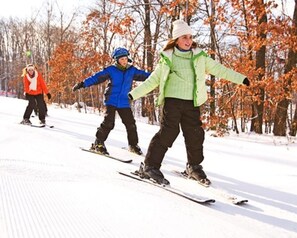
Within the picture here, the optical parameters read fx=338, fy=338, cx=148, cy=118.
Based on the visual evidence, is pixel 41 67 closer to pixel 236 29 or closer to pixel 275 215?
pixel 236 29

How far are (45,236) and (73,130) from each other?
6360mm

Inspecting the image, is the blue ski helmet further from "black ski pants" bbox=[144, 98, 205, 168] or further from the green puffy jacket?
"black ski pants" bbox=[144, 98, 205, 168]

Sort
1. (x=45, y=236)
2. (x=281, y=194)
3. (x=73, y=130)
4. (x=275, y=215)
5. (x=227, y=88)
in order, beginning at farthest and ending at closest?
(x=227, y=88) < (x=73, y=130) < (x=281, y=194) < (x=275, y=215) < (x=45, y=236)

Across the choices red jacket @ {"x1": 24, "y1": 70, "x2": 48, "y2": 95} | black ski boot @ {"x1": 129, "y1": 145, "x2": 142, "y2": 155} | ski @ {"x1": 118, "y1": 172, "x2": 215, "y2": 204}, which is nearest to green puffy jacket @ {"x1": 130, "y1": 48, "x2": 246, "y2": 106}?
ski @ {"x1": 118, "y1": 172, "x2": 215, "y2": 204}

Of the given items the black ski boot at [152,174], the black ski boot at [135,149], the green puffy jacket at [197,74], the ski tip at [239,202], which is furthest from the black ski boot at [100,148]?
the ski tip at [239,202]

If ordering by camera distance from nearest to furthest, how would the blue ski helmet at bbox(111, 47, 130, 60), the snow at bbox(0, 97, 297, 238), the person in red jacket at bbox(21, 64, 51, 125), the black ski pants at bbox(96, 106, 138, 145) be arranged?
the snow at bbox(0, 97, 297, 238), the blue ski helmet at bbox(111, 47, 130, 60), the black ski pants at bbox(96, 106, 138, 145), the person in red jacket at bbox(21, 64, 51, 125)

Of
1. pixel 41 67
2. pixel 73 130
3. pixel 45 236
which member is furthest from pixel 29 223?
pixel 41 67

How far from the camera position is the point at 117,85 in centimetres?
519

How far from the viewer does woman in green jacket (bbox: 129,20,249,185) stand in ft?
11.4

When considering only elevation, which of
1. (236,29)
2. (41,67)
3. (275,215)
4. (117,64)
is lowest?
(275,215)

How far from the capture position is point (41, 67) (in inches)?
2212

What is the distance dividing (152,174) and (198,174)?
20.7 inches

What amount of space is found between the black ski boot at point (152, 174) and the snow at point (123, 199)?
143mm

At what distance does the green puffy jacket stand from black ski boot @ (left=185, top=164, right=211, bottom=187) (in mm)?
726
